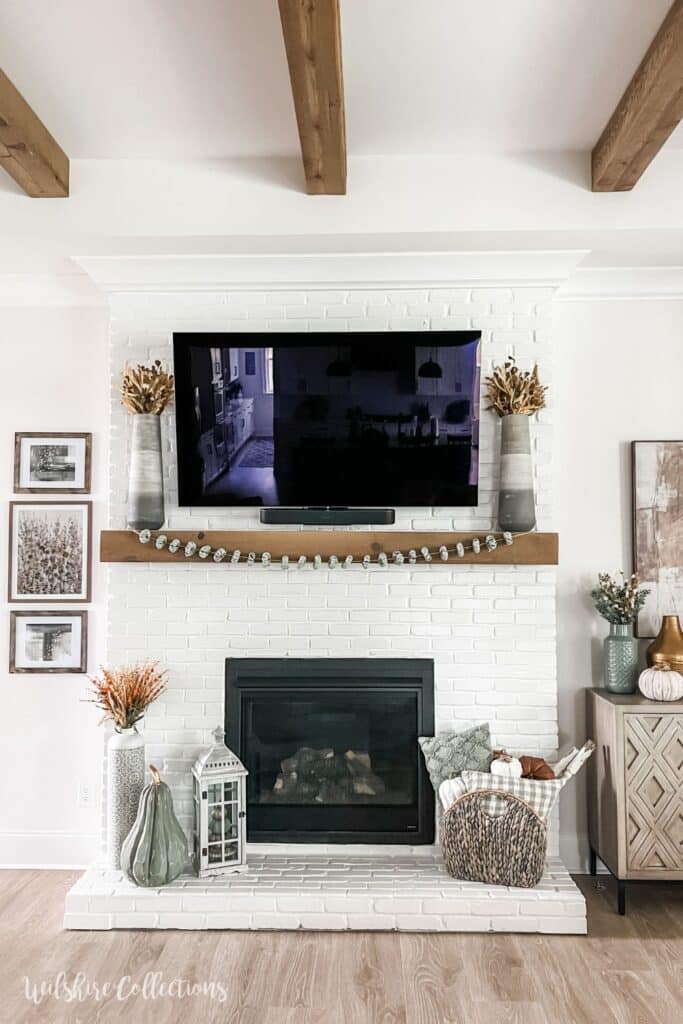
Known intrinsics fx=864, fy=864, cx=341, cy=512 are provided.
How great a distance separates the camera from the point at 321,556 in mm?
3494

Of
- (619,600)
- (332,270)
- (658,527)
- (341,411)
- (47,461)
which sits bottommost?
(619,600)

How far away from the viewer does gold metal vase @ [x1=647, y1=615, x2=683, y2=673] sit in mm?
3475

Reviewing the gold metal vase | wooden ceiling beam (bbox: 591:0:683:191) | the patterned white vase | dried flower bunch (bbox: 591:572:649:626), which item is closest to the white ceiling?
wooden ceiling beam (bbox: 591:0:683:191)

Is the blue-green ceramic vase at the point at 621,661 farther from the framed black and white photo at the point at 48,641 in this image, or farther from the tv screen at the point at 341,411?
the framed black and white photo at the point at 48,641

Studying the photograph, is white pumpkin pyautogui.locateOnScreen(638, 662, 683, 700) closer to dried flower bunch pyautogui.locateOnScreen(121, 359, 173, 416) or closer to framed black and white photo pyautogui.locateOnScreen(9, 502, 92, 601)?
dried flower bunch pyautogui.locateOnScreen(121, 359, 173, 416)

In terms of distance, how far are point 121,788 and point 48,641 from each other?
832mm

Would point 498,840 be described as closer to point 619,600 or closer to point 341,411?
point 619,600

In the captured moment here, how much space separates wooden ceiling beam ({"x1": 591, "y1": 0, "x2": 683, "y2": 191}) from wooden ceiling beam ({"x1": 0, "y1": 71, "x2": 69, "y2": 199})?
6.11 feet

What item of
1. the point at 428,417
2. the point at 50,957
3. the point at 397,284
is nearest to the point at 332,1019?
the point at 50,957

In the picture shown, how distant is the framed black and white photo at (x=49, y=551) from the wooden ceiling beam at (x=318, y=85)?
5.89 feet

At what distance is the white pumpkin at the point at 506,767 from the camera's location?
3.25 metres

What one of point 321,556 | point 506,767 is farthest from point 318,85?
point 506,767

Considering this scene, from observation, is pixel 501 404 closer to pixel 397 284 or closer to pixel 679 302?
pixel 397 284

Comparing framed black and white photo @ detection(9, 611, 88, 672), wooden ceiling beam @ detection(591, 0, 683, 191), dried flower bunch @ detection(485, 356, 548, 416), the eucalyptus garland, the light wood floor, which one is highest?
wooden ceiling beam @ detection(591, 0, 683, 191)
